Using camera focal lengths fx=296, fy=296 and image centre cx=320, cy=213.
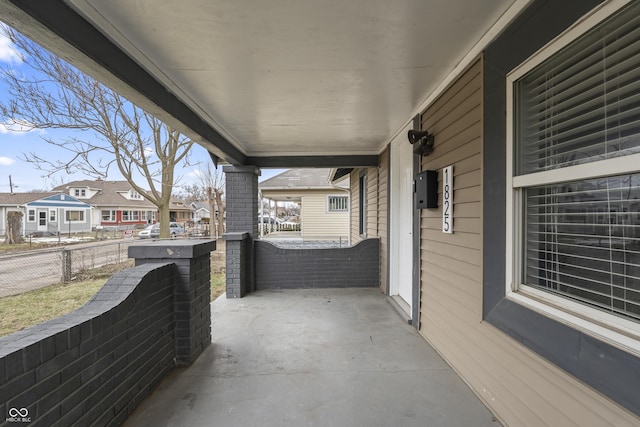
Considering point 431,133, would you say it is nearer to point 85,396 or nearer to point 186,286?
point 186,286

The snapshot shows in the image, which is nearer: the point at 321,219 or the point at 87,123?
the point at 87,123

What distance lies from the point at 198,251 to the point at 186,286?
1.00 feet

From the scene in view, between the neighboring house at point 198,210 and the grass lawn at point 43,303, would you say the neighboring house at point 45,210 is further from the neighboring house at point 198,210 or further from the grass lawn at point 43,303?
the grass lawn at point 43,303

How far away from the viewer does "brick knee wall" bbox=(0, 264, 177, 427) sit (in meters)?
1.25

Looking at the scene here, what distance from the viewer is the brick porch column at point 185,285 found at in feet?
8.04

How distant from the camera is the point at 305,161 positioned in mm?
5199

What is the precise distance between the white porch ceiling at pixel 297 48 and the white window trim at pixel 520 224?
0.47m

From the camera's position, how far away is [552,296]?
60.6 inches

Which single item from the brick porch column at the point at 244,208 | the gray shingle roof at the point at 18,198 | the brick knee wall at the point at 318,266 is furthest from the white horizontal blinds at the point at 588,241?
the gray shingle roof at the point at 18,198

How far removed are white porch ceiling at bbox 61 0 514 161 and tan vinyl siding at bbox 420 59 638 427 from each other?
1.23 ft

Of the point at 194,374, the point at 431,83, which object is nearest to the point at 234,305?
the point at 194,374

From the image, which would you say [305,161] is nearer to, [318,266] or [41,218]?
[318,266]

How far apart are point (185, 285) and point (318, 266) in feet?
10.1

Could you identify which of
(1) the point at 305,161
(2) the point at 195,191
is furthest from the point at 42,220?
(1) the point at 305,161
